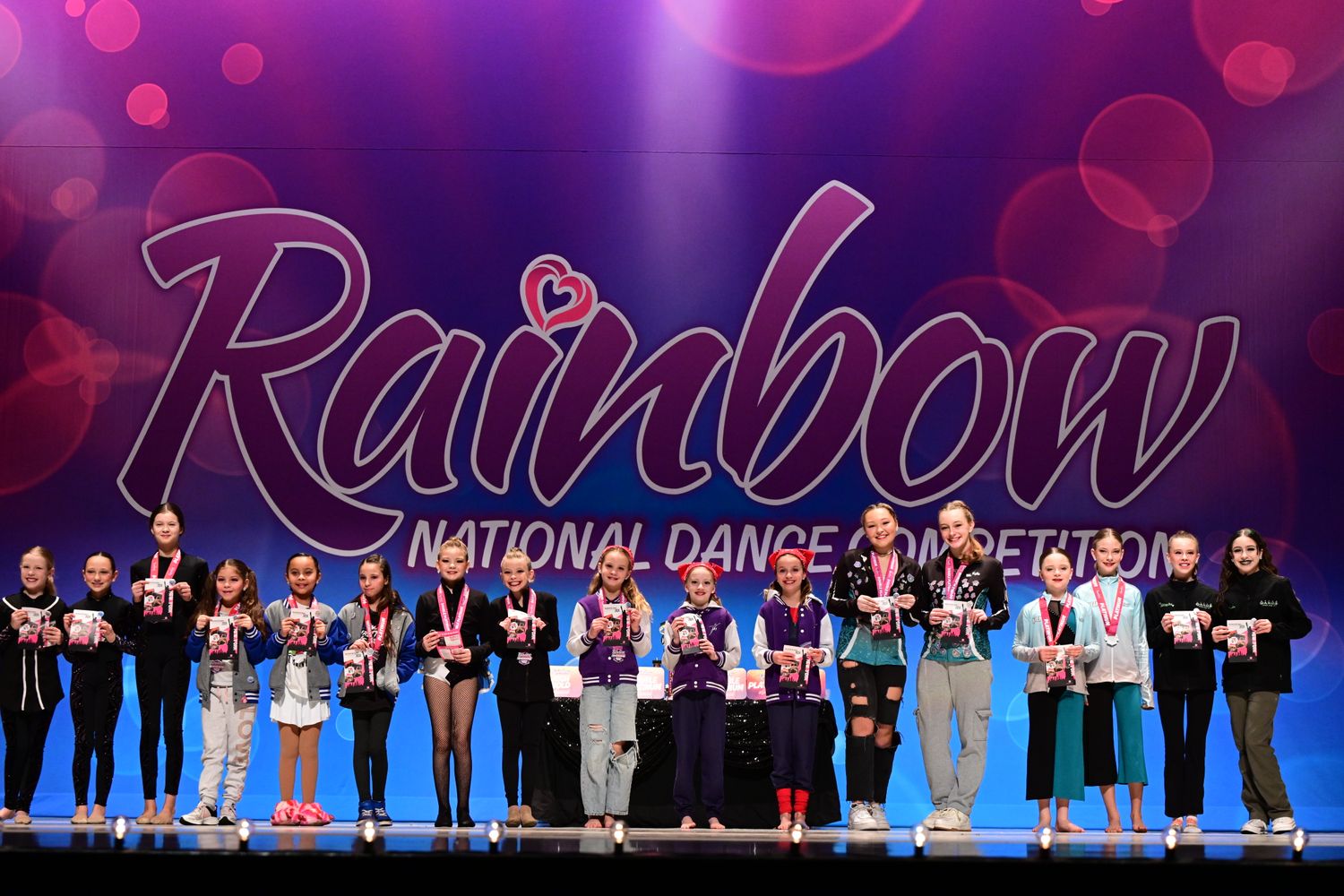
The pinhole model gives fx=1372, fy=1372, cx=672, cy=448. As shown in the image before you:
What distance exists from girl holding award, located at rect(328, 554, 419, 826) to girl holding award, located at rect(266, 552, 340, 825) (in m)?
0.12

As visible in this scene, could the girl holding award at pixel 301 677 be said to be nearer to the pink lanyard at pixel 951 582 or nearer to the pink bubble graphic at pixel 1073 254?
the pink lanyard at pixel 951 582

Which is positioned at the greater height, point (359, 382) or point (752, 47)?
point (752, 47)

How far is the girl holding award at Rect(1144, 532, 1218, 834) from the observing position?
7.47 m

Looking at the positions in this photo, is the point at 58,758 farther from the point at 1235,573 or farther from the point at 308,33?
the point at 1235,573

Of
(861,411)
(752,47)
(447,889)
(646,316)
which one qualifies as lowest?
(447,889)

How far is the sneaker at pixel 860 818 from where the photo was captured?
23.3 ft

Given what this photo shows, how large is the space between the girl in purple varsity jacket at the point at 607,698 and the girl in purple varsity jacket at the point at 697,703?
222mm

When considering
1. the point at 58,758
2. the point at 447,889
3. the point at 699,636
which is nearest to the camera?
the point at 447,889

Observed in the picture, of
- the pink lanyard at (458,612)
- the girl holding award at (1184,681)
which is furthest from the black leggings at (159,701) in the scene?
the girl holding award at (1184,681)

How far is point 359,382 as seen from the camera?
9.77 metres

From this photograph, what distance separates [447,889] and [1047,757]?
12.3ft

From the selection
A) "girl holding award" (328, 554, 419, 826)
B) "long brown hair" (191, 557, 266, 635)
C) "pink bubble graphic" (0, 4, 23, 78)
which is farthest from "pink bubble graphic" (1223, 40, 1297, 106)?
"pink bubble graphic" (0, 4, 23, 78)

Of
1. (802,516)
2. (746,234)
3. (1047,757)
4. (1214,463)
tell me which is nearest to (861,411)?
(802,516)

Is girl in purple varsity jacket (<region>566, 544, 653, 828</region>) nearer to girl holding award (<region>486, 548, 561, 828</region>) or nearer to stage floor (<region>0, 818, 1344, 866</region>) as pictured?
girl holding award (<region>486, 548, 561, 828</region>)
